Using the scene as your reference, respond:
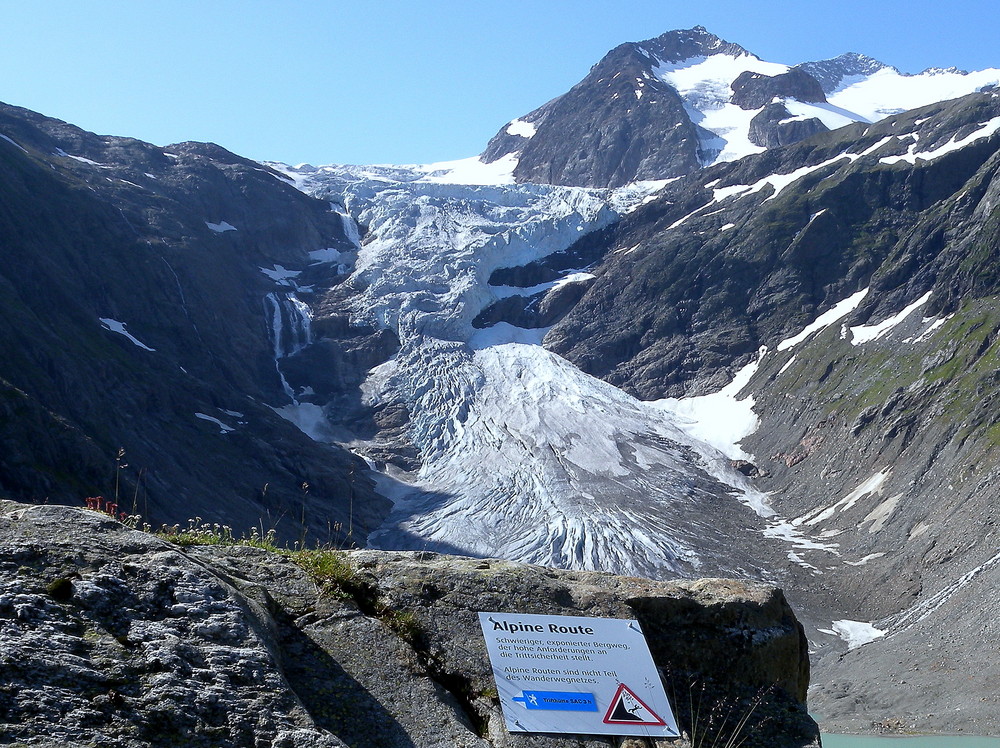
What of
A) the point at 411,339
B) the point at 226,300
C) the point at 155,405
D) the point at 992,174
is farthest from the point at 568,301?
the point at 155,405

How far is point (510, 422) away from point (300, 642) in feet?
324

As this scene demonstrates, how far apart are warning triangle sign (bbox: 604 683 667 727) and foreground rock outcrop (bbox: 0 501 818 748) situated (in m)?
0.19

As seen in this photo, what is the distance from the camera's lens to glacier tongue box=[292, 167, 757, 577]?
85.0 metres

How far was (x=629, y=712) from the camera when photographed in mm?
7383

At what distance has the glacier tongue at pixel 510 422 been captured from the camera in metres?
85.0

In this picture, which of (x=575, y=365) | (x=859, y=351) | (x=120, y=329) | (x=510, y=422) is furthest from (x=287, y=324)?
(x=859, y=351)

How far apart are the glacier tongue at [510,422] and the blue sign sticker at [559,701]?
6903 cm

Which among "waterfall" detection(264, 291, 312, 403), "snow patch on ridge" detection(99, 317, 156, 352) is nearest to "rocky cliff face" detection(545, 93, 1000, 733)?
"waterfall" detection(264, 291, 312, 403)

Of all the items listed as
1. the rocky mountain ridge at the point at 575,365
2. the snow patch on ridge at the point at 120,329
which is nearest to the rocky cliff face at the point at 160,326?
the snow patch on ridge at the point at 120,329

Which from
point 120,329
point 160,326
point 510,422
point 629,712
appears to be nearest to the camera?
point 629,712

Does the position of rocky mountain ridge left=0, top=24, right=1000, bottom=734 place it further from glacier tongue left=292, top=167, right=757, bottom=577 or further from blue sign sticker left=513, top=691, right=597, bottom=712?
blue sign sticker left=513, top=691, right=597, bottom=712

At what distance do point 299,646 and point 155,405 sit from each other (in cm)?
8364

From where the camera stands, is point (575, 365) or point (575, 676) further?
point (575, 365)

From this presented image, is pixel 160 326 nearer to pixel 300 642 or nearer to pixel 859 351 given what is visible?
pixel 859 351
